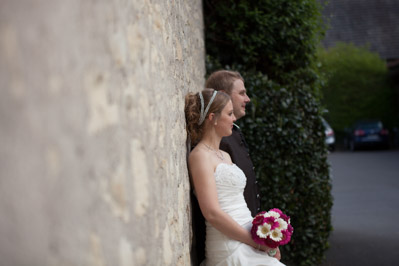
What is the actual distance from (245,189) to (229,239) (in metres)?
0.75

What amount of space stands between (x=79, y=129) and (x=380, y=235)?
21.0 ft

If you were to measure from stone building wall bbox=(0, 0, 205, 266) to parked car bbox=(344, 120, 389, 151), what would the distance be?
21.1 metres

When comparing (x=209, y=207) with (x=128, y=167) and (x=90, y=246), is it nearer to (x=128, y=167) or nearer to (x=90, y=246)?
(x=128, y=167)

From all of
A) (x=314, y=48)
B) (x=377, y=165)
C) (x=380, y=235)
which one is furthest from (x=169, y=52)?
(x=377, y=165)

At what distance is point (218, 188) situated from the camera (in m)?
2.96

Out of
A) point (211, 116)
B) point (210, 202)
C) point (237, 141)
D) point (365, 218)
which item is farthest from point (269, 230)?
point (365, 218)

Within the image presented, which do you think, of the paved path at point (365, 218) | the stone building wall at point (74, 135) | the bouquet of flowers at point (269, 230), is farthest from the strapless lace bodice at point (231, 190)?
the paved path at point (365, 218)

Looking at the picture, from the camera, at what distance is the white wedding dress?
115 inches

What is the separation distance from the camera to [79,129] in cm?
123

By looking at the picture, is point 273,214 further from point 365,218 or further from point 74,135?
point 365,218

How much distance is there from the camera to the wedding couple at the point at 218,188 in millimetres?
2836

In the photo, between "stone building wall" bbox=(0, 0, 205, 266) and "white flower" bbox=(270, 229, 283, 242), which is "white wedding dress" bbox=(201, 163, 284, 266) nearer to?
"white flower" bbox=(270, 229, 283, 242)

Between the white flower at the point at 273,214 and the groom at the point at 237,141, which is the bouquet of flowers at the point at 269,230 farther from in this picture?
the groom at the point at 237,141

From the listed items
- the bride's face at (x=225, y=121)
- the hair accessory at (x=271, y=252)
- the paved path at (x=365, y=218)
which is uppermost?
the bride's face at (x=225, y=121)
